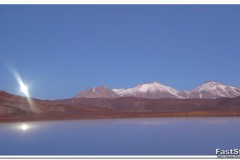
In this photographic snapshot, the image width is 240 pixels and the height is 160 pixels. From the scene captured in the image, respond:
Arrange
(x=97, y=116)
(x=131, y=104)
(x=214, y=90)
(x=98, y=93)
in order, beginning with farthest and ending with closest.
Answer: (x=97, y=116) → (x=131, y=104) → (x=98, y=93) → (x=214, y=90)

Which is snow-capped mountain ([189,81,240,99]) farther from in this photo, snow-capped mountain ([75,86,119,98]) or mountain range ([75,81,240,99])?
snow-capped mountain ([75,86,119,98])

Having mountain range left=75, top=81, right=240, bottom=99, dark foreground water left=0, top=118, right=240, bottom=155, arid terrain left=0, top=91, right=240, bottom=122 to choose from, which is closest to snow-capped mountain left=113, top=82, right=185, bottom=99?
mountain range left=75, top=81, right=240, bottom=99

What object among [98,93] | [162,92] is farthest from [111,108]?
[162,92]

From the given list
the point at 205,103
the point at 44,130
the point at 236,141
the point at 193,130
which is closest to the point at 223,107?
the point at 205,103

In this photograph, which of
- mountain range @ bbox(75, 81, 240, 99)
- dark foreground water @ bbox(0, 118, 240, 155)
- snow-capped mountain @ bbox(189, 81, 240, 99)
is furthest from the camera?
mountain range @ bbox(75, 81, 240, 99)

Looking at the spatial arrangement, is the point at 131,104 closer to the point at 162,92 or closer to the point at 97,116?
the point at 97,116
